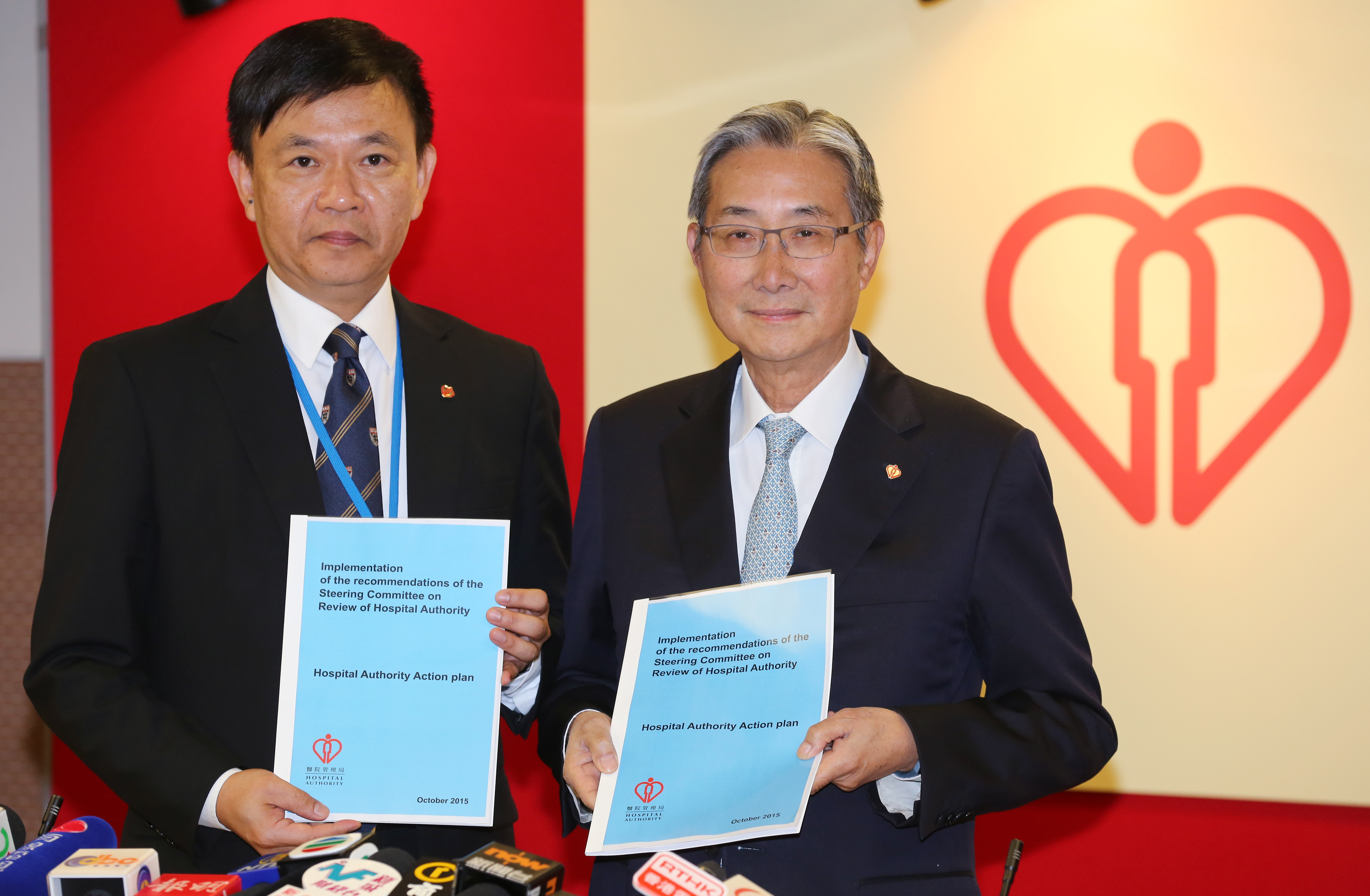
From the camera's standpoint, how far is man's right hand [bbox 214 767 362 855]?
1525 millimetres

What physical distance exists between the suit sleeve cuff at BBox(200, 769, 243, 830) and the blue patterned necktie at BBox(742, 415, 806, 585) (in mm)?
866

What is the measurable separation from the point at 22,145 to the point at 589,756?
378cm

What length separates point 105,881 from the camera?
1.27 metres

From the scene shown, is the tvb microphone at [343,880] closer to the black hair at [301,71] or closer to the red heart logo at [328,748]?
the red heart logo at [328,748]

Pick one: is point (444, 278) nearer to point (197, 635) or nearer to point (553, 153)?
point (553, 153)

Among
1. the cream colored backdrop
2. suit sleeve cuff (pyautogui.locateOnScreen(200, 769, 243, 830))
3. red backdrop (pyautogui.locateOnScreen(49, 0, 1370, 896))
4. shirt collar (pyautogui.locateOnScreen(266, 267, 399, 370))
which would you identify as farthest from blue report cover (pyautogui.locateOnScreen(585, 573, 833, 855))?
red backdrop (pyautogui.locateOnScreen(49, 0, 1370, 896))

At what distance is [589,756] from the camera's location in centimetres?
155

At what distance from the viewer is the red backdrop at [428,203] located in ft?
12.5

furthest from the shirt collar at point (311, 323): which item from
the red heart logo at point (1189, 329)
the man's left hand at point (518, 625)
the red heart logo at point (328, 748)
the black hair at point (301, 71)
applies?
the red heart logo at point (1189, 329)

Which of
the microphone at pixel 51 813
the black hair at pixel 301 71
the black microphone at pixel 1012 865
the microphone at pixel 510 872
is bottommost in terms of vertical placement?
the black microphone at pixel 1012 865

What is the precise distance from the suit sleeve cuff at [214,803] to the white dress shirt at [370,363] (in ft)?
1.53

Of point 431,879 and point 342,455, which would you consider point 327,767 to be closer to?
point 431,879

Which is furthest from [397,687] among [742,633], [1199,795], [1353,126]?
[1353,126]

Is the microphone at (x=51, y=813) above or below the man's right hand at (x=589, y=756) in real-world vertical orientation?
below
